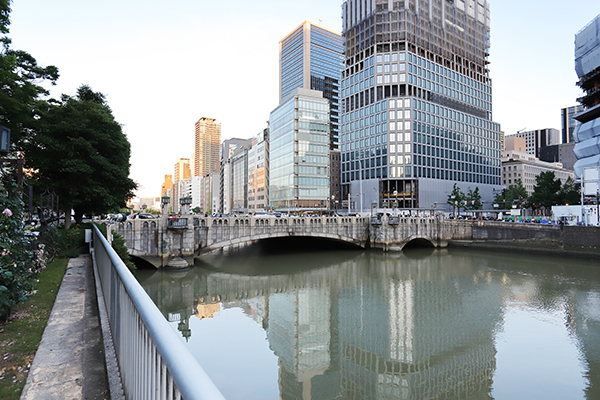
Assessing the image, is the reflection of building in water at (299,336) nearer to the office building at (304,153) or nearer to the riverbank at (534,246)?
the riverbank at (534,246)

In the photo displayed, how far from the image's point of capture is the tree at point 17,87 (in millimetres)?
19953

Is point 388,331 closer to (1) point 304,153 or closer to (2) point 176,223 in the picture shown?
(2) point 176,223

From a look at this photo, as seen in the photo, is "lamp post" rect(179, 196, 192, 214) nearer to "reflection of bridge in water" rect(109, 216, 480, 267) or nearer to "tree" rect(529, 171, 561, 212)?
"reflection of bridge in water" rect(109, 216, 480, 267)

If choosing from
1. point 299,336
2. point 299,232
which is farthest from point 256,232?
point 299,336

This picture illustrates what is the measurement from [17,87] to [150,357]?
26.4m

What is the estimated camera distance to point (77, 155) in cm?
2928

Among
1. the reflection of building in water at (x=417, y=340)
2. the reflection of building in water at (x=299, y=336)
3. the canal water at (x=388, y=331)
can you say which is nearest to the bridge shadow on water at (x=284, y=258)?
the canal water at (x=388, y=331)

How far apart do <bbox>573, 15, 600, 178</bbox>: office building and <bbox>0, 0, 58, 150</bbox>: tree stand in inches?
3356

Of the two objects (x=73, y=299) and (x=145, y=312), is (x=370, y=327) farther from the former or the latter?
(x=145, y=312)

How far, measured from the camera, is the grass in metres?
5.30

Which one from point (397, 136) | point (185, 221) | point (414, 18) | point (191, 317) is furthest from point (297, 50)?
point (191, 317)

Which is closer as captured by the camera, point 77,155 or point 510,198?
point 77,155

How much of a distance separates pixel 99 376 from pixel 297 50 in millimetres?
175840

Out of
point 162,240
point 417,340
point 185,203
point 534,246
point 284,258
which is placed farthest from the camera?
point 534,246
